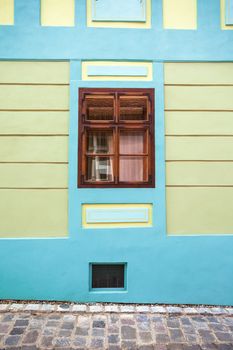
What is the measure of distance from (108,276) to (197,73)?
3402 millimetres

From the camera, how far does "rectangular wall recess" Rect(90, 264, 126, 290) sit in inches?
160

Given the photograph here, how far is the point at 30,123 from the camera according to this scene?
13.1 feet

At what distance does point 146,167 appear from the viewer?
406cm

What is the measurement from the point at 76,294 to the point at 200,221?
2.13m

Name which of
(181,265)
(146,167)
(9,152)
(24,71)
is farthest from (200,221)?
(24,71)

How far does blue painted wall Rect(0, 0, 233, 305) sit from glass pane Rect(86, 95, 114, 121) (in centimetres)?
21

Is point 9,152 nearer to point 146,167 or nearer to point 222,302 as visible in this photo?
point 146,167

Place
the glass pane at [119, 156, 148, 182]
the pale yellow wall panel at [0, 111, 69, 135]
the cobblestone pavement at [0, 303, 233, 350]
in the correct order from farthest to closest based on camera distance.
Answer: the glass pane at [119, 156, 148, 182] → the pale yellow wall panel at [0, 111, 69, 135] → the cobblestone pavement at [0, 303, 233, 350]

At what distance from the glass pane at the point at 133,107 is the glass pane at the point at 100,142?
1.19ft

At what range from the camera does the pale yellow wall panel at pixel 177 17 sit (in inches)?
161

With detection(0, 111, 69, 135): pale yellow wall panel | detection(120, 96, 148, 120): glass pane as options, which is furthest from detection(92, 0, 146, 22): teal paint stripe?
detection(0, 111, 69, 135): pale yellow wall panel

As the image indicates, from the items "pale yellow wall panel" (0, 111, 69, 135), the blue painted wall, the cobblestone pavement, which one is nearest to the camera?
the cobblestone pavement

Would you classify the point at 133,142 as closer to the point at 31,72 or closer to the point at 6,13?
the point at 31,72

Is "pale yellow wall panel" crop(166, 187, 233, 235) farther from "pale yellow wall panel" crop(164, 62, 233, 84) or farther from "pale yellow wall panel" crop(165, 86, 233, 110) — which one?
"pale yellow wall panel" crop(164, 62, 233, 84)
